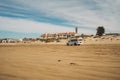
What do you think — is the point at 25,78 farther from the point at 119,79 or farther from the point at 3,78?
the point at 119,79

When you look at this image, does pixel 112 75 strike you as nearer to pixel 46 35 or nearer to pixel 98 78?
pixel 98 78

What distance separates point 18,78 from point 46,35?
451ft

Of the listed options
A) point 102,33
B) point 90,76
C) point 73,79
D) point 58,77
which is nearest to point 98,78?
point 90,76

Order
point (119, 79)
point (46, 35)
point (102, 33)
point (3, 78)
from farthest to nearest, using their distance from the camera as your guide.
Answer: point (46, 35)
point (102, 33)
point (3, 78)
point (119, 79)

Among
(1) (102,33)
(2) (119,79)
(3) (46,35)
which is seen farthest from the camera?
(3) (46,35)

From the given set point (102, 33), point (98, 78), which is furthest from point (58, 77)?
point (102, 33)

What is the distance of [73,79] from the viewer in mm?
6027

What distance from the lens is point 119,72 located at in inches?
262

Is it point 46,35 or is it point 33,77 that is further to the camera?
point 46,35

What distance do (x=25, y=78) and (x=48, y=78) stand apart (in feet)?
2.69

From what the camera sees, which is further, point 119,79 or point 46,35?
point 46,35

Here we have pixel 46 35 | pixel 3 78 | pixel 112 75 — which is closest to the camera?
pixel 112 75

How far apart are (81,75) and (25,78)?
1.96m

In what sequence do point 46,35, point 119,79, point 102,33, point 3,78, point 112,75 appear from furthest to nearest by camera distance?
point 46,35
point 102,33
point 3,78
point 112,75
point 119,79
